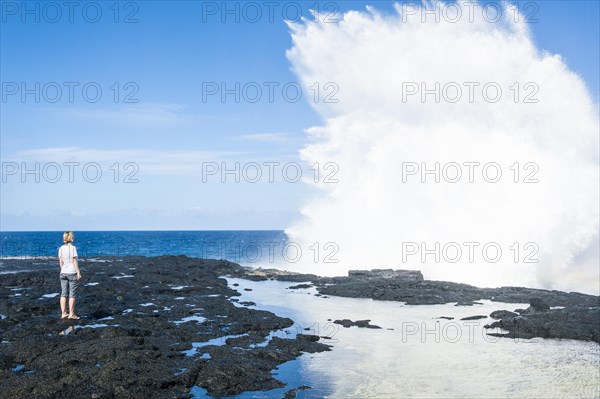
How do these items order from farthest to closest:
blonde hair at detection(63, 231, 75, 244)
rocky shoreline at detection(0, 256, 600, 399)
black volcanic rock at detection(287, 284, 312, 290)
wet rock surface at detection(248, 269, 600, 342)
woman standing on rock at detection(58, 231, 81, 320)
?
black volcanic rock at detection(287, 284, 312, 290) < wet rock surface at detection(248, 269, 600, 342) < woman standing on rock at detection(58, 231, 81, 320) < blonde hair at detection(63, 231, 75, 244) < rocky shoreline at detection(0, 256, 600, 399)

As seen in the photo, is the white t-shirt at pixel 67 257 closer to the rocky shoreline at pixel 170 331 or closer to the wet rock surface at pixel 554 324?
the rocky shoreline at pixel 170 331

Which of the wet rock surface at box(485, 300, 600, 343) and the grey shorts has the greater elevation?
the grey shorts

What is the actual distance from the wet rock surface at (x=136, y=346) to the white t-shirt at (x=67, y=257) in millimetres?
1856

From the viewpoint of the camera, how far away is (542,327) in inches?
757

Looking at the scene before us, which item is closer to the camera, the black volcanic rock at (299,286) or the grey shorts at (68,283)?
the grey shorts at (68,283)

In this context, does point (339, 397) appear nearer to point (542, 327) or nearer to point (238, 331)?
point (238, 331)

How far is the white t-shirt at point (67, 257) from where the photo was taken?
16.7 m

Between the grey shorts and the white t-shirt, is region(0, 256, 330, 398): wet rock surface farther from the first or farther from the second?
the white t-shirt

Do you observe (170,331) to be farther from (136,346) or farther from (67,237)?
(67,237)

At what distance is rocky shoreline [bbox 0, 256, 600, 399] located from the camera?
10977 mm

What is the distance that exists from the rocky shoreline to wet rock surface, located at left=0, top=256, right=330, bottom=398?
3cm

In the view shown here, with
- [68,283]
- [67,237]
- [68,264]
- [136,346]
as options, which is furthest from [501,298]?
[67,237]

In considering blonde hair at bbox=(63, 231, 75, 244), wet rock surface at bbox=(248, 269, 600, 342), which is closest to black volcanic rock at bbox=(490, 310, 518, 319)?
wet rock surface at bbox=(248, 269, 600, 342)

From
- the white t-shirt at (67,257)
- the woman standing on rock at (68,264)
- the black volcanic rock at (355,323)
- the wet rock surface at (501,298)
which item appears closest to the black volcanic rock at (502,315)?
the wet rock surface at (501,298)
